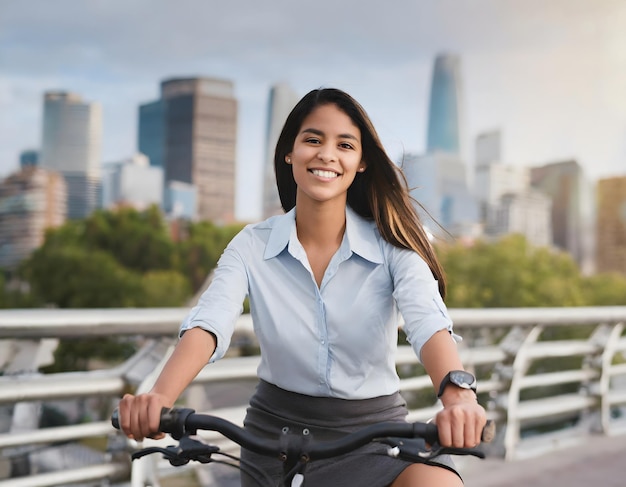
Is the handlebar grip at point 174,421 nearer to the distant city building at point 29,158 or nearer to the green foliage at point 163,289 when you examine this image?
the green foliage at point 163,289

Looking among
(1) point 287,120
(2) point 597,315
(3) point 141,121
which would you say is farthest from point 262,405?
(3) point 141,121

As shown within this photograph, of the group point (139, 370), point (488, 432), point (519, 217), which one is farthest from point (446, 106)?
point (488, 432)

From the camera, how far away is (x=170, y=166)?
120500mm

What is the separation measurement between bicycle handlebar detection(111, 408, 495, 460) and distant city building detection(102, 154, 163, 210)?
328 ft

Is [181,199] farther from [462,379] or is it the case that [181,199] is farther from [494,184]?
[462,379]

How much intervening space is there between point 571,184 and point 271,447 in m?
137

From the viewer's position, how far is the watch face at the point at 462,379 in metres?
1.57

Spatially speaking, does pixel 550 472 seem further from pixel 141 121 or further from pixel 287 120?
pixel 141 121

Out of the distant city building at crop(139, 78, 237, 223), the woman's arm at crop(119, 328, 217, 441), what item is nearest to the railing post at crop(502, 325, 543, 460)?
the woman's arm at crop(119, 328, 217, 441)

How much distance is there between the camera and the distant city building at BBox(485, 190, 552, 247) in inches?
4653

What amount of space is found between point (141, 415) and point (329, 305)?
489 mm

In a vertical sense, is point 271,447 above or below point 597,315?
above

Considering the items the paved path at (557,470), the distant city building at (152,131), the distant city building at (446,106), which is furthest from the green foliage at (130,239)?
the distant city building at (446,106)

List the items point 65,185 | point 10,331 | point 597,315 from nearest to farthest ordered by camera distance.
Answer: point 10,331 < point 597,315 < point 65,185
